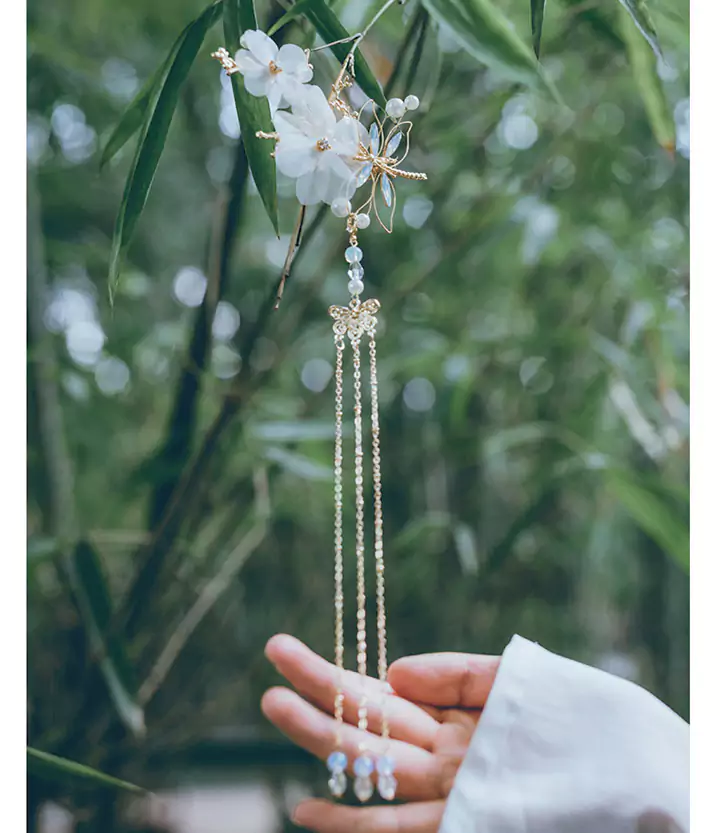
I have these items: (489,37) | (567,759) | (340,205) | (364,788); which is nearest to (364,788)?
(364,788)

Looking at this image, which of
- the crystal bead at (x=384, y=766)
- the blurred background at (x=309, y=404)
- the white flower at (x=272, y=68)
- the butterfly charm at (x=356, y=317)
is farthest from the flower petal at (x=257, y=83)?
the crystal bead at (x=384, y=766)

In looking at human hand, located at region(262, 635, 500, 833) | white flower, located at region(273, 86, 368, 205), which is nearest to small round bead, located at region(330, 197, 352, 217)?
white flower, located at region(273, 86, 368, 205)

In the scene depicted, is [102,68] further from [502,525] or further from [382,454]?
[502,525]

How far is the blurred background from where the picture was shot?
59 centimetres

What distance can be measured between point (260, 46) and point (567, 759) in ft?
1.25

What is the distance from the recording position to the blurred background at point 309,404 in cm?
59

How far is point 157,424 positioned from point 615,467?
0.49 metres

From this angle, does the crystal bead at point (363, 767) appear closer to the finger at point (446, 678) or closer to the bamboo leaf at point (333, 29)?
the finger at point (446, 678)

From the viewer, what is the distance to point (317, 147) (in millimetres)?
336

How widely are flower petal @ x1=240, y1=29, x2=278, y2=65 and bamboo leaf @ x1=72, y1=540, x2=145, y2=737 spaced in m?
0.35

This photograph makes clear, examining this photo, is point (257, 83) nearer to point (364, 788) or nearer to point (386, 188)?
point (386, 188)

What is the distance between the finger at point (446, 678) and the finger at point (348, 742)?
28 millimetres

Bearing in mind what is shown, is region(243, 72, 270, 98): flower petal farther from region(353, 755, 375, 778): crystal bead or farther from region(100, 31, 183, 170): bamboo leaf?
region(353, 755, 375, 778): crystal bead

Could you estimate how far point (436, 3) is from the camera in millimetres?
377
